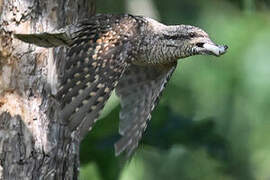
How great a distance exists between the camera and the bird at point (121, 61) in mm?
4598

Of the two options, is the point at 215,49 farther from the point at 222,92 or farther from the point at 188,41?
the point at 222,92

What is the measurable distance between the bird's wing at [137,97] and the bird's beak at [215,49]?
1.94 feet

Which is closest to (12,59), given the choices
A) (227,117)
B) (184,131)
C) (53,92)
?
(53,92)

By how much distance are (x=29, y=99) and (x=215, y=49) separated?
100cm

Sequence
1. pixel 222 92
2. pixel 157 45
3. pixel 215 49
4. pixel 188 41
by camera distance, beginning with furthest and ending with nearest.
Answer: pixel 222 92 → pixel 157 45 → pixel 188 41 → pixel 215 49

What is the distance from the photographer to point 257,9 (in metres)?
7.27

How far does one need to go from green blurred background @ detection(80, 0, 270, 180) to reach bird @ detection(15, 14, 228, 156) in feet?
3.76

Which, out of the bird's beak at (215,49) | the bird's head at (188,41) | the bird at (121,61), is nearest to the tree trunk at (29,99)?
the bird at (121,61)

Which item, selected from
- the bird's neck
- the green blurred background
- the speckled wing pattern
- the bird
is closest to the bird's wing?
the bird

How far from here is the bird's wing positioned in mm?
5270

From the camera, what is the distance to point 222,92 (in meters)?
7.27

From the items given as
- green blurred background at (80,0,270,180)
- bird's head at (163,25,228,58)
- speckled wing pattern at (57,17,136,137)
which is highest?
bird's head at (163,25,228,58)

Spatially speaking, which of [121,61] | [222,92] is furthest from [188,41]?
[222,92]

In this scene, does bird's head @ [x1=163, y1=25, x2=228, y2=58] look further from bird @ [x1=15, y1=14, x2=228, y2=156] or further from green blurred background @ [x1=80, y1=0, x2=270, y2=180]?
green blurred background @ [x1=80, y1=0, x2=270, y2=180]
